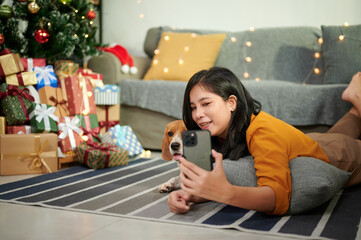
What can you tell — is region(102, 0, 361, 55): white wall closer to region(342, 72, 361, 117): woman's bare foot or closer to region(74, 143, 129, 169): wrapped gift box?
region(342, 72, 361, 117): woman's bare foot

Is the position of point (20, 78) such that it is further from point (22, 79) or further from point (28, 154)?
point (28, 154)

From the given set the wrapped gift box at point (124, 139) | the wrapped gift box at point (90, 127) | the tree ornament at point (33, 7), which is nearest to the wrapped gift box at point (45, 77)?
the wrapped gift box at point (90, 127)

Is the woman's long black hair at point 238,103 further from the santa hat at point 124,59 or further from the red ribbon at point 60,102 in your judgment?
the santa hat at point 124,59

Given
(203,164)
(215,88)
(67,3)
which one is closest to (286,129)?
(215,88)

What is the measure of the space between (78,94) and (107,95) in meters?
0.33

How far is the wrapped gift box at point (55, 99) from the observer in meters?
2.47

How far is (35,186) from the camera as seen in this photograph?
188cm

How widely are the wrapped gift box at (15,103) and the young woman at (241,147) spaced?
120 centimetres

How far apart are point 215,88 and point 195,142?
330 millimetres

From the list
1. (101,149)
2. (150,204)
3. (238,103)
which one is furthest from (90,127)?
→ (238,103)

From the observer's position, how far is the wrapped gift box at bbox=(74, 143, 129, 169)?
7.67 ft

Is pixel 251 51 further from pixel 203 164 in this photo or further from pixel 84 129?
pixel 203 164

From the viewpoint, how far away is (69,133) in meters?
2.49

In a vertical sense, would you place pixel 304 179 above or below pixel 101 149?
above
